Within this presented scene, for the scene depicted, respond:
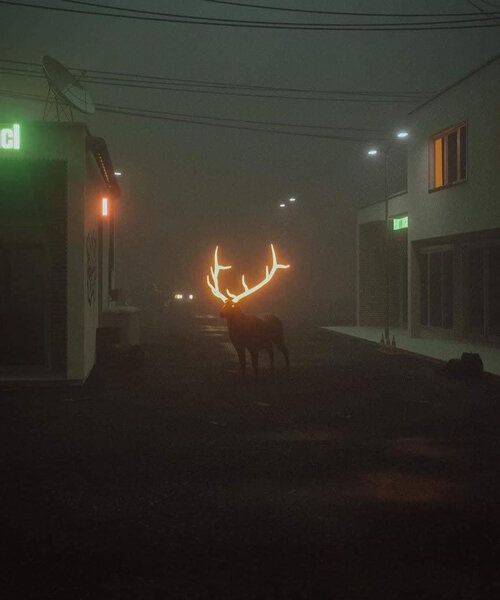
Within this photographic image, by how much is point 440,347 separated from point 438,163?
626cm

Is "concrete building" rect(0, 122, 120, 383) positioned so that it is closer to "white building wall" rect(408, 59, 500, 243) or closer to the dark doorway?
the dark doorway

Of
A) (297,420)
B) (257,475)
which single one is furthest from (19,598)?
(297,420)

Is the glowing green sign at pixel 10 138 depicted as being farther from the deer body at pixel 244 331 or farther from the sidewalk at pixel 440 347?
the sidewalk at pixel 440 347

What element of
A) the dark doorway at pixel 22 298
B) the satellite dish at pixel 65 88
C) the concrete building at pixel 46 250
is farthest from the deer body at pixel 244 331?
the satellite dish at pixel 65 88

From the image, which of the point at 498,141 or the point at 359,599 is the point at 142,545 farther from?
the point at 498,141

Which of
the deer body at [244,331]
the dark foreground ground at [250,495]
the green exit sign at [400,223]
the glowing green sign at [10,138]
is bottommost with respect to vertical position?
the dark foreground ground at [250,495]

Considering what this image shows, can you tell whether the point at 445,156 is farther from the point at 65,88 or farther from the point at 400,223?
the point at 65,88

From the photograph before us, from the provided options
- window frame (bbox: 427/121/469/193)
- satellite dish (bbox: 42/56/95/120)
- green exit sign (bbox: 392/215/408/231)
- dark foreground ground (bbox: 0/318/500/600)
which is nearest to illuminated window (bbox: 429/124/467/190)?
window frame (bbox: 427/121/469/193)

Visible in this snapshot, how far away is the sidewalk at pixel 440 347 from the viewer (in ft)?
67.5

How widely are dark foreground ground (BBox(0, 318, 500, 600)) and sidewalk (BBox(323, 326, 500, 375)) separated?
631 cm

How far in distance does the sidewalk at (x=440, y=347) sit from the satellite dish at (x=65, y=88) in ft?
34.4

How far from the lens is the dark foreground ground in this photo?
16.8 feet

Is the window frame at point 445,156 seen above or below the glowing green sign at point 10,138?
above

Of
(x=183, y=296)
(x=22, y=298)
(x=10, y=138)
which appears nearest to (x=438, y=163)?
(x=22, y=298)
